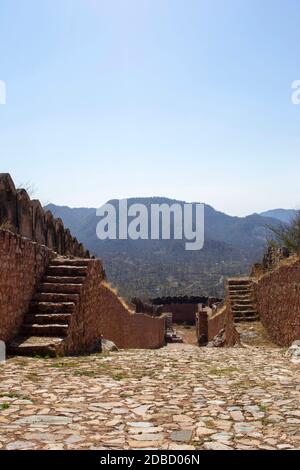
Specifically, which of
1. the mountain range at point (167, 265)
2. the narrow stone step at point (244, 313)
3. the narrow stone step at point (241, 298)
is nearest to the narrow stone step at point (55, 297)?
the narrow stone step at point (244, 313)

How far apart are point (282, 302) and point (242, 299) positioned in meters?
4.35

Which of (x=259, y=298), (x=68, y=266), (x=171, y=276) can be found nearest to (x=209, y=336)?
(x=259, y=298)

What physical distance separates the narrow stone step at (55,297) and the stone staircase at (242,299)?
634cm

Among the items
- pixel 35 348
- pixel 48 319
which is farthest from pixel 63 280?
pixel 35 348

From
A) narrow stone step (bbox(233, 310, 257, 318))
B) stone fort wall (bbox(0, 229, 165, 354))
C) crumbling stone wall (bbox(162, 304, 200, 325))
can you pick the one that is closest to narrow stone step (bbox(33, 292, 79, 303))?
stone fort wall (bbox(0, 229, 165, 354))

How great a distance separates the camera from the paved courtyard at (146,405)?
3172mm

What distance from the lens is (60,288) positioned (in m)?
8.29

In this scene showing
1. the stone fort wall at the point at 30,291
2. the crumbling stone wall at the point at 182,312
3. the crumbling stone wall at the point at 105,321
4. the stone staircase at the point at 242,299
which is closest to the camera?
the stone fort wall at the point at 30,291

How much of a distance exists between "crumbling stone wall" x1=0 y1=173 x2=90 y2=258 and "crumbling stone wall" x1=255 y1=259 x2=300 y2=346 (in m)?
4.77

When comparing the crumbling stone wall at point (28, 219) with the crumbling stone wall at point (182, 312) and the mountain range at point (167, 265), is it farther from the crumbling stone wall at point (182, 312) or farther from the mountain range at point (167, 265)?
the mountain range at point (167, 265)

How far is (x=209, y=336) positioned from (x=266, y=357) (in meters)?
14.9

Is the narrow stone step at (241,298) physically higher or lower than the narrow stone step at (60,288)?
lower
